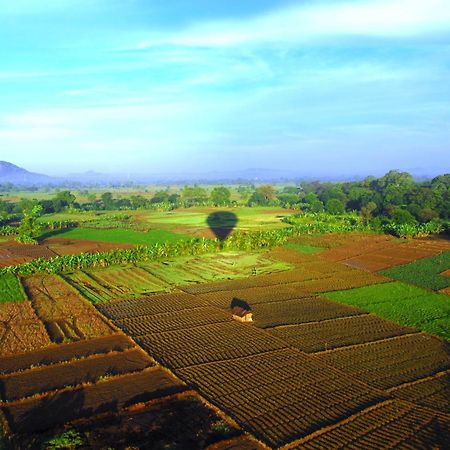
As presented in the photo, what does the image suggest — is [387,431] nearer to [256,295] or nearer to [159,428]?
[159,428]

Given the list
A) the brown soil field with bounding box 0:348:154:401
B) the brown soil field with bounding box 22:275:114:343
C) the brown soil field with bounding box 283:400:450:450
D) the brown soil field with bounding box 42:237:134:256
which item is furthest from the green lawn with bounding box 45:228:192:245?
the brown soil field with bounding box 283:400:450:450

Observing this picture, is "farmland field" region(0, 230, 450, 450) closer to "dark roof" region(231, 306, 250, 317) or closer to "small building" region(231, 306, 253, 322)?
"small building" region(231, 306, 253, 322)

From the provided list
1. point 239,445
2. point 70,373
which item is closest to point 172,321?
point 70,373

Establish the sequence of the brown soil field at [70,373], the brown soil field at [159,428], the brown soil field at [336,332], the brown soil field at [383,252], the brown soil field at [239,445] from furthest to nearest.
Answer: the brown soil field at [383,252] → the brown soil field at [336,332] → the brown soil field at [70,373] → the brown soil field at [159,428] → the brown soil field at [239,445]

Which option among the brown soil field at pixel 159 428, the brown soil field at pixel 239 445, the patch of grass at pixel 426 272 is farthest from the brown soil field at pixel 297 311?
the brown soil field at pixel 239 445

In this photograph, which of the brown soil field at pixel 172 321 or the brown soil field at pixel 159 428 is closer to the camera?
the brown soil field at pixel 159 428

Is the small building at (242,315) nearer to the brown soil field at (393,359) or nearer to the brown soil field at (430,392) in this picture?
the brown soil field at (393,359)
